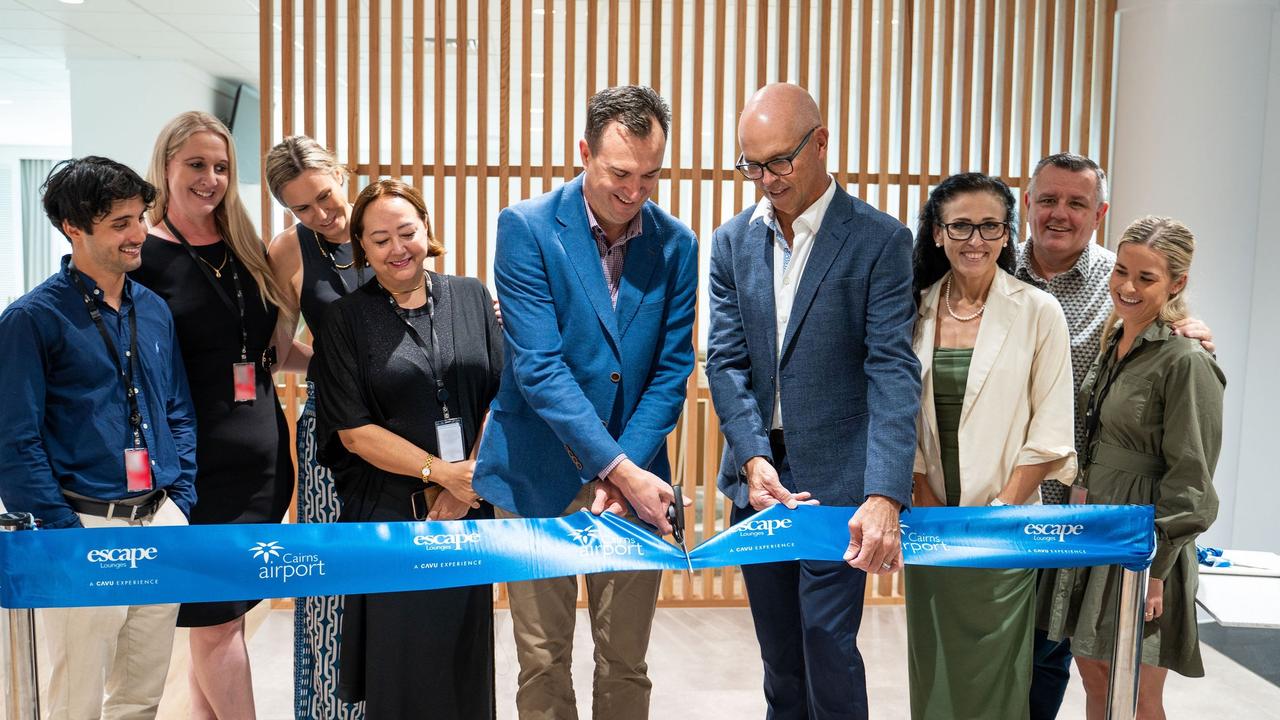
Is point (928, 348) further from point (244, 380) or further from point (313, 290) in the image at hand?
point (244, 380)

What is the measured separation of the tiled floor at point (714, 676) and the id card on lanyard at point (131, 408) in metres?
1.59

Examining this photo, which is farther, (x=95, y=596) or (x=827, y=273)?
(x=827, y=273)

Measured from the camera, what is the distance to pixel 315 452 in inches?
109

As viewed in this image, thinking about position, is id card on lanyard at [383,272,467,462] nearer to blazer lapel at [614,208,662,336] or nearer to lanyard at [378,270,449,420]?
lanyard at [378,270,449,420]

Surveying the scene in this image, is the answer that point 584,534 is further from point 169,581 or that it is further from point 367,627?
point 169,581

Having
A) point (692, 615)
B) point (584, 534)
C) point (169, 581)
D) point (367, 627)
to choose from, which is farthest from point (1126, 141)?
point (169, 581)

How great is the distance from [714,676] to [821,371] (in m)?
2.16

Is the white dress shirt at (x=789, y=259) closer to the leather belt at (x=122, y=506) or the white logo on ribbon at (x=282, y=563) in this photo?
the white logo on ribbon at (x=282, y=563)

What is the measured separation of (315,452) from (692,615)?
263 cm

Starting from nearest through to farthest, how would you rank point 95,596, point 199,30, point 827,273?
point 95,596
point 827,273
point 199,30

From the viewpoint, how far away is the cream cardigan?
2.37 m

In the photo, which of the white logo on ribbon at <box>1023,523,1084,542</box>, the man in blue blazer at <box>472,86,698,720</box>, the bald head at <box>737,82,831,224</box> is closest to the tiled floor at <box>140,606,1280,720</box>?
the man in blue blazer at <box>472,86,698,720</box>

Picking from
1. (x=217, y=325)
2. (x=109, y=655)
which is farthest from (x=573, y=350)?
(x=109, y=655)

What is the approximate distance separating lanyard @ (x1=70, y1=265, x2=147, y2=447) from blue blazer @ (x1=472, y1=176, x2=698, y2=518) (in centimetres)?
85
